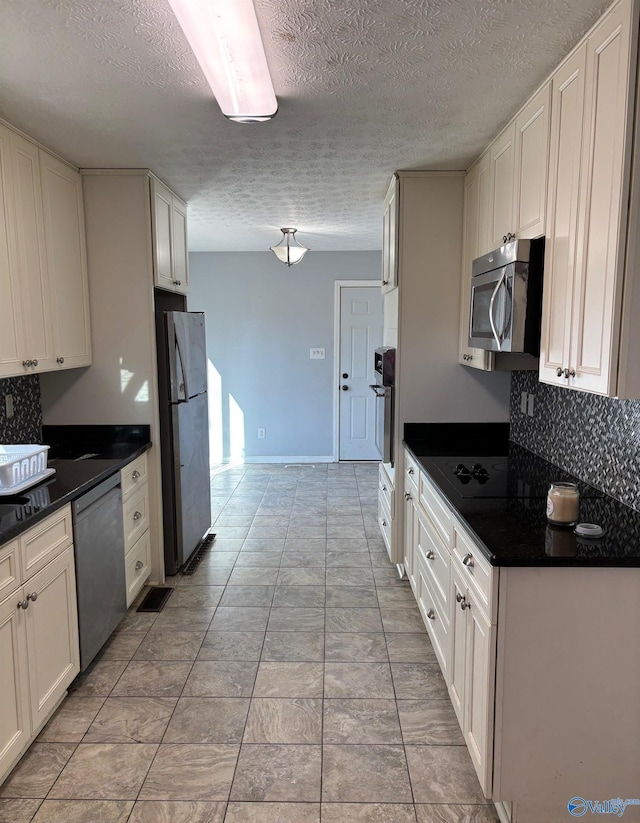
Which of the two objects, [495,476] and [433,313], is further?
[433,313]

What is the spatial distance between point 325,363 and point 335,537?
2692 millimetres

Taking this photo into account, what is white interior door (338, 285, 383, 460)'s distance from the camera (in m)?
6.39

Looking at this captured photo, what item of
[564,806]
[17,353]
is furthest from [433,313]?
[564,806]

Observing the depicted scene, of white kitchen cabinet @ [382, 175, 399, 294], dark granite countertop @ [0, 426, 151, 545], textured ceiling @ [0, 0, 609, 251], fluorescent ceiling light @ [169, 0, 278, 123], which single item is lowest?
dark granite countertop @ [0, 426, 151, 545]

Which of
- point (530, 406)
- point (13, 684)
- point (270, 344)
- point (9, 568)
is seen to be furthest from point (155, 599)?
point (270, 344)

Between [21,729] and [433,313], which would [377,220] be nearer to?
[433,313]

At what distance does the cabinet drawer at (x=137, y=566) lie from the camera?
3000 millimetres

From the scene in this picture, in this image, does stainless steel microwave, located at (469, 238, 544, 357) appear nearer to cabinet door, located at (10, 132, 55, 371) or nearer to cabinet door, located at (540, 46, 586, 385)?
cabinet door, located at (540, 46, 586, 385)

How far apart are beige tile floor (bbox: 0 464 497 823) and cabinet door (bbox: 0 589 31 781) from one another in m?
0.16

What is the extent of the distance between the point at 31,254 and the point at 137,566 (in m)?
1.71

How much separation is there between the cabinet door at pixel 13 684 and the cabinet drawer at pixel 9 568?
0.03 metres

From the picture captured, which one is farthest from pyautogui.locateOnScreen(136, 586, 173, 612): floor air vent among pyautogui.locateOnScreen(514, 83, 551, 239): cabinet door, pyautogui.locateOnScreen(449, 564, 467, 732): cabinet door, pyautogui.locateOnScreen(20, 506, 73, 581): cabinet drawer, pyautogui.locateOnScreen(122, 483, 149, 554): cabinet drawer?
pyautogui.locateOnScreen(514, 83, 551, 239): cabinet door

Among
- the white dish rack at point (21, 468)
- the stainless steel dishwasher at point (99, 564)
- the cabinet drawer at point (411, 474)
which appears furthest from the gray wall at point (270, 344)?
the white dish rack at point (21, 468)

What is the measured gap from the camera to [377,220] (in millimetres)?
4543
